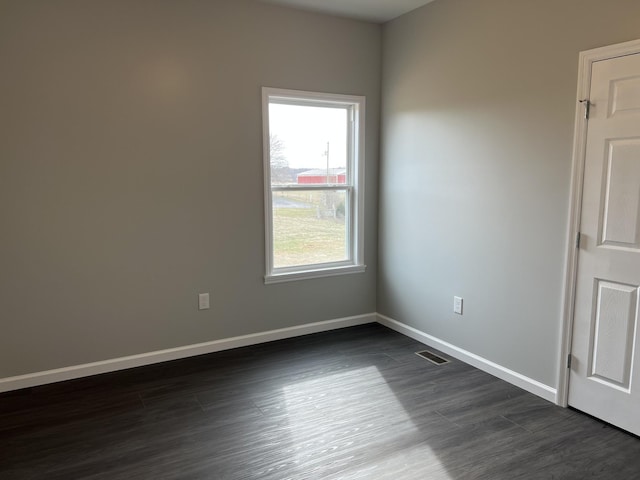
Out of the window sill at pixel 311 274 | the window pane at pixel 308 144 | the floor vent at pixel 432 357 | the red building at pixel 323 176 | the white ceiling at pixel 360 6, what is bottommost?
the floor vent at pixel 432 357

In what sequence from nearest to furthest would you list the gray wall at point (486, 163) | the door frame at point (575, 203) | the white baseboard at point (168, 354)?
the door frame at point (575, 203), the gray wall at point (486, 163), the white baseboard at point (168, 354)

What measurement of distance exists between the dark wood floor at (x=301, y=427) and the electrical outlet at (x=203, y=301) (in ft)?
1.35

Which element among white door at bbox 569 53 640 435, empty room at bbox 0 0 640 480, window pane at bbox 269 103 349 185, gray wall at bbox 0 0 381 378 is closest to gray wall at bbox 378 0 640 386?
empty room at bbox 0 0 640 480

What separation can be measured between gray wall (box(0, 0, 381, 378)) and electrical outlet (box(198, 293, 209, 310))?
45 millimetres

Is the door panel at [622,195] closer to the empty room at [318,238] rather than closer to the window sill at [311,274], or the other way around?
the empty room at [318,238]

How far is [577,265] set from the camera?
103 inches

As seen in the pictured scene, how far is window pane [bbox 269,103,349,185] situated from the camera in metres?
3.75

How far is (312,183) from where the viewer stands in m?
3.94

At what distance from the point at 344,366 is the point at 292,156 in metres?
1.74

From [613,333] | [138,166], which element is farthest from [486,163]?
[138,166]

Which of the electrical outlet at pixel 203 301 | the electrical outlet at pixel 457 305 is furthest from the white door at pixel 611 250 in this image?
the electrical outlet at pixel 203 301

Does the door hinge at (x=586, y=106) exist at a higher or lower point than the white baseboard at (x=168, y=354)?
higher

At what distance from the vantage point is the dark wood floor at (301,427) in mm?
2197

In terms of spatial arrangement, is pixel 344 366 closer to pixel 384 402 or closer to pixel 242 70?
pixel 384 402
